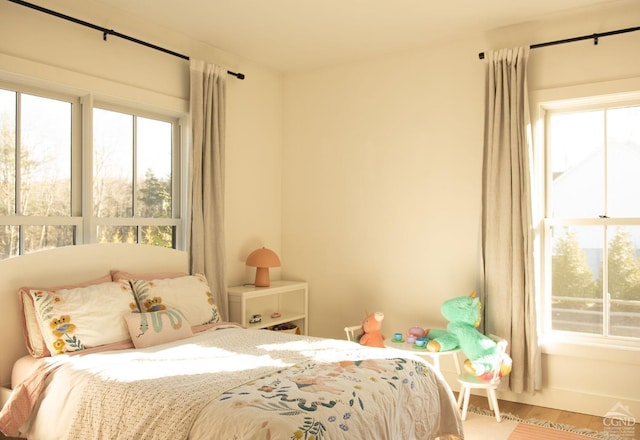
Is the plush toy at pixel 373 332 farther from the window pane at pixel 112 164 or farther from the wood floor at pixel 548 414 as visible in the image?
the window pane at pixel 112 164

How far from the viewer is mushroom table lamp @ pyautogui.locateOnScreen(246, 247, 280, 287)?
4.12m

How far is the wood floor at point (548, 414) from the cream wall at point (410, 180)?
0.22 ft

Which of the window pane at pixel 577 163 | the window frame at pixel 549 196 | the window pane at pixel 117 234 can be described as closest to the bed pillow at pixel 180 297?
the window pane at pixel 117 234

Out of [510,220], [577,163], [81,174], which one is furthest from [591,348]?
[81,174]

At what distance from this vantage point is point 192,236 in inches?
147

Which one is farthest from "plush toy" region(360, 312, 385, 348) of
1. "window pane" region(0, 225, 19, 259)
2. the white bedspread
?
"window pane" region(0, 225, 19, 259)

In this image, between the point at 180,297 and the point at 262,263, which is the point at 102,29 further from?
the point at 262,263

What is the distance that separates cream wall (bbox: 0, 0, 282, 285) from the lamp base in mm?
210

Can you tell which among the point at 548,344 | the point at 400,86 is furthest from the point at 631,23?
the point at 548,344

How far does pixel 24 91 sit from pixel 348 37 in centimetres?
220

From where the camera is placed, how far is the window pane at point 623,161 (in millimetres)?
3412

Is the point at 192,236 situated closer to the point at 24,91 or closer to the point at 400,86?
the point at 24,91

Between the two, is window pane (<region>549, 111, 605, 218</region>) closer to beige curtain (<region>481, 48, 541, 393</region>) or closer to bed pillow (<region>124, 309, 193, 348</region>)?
beige curtain (<region>481, 48, 541, 393</region>)

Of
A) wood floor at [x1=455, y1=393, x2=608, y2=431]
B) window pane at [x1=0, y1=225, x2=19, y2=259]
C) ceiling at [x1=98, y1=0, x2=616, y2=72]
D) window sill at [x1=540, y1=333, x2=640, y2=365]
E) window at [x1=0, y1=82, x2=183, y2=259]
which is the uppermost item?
ceiling at [x1=98, y1=0, x2=616, y2=72]
